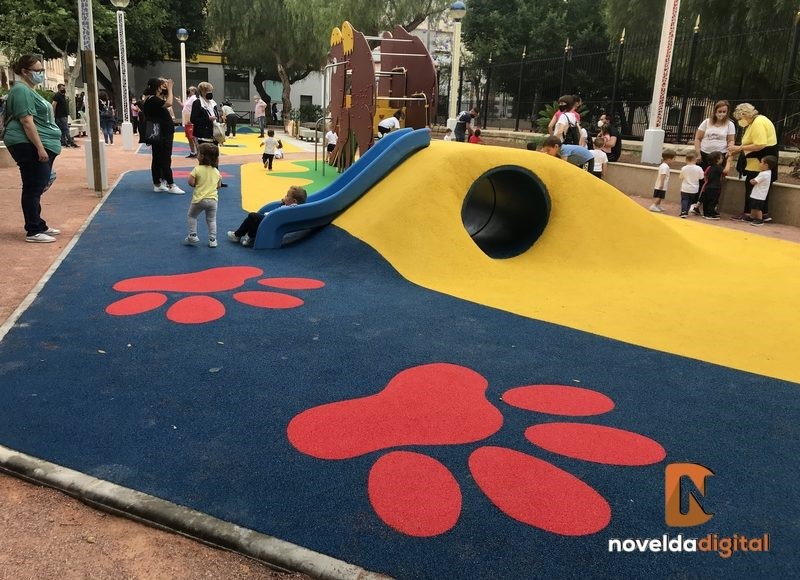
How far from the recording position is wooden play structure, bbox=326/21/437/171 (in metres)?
14.0

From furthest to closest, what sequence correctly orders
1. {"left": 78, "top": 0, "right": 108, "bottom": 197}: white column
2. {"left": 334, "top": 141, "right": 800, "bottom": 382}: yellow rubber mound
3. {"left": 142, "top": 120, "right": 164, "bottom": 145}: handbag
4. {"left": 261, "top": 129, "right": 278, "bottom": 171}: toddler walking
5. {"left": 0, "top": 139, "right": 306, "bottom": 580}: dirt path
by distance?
{"left": 261, "top": 129, "right": 278, "bottom": 171}: toddler walking < {"left": 142, "top": 120, "right": 164, "bottom": 145}: handbag < {"left": 78, "top": 0, "right": 108, "bottom": 197}: white column < {"left": 334, "top": 141, "right": 800, "bottom": 382}: yellow rubber mound < {"left": 0, "top": 139, "right": 306, "bottom": 580}: dirt path

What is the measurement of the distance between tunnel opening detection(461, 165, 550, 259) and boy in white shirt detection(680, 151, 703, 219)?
460 centimetres

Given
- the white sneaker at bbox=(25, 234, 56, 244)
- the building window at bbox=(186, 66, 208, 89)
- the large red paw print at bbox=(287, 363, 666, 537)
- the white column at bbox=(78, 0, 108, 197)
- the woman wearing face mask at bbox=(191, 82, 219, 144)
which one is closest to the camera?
the large red paw print at bbox=(287, 363, 666, 537)

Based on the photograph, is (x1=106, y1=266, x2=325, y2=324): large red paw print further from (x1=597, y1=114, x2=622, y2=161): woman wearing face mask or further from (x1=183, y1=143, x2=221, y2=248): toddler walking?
(x1=597, y1=114, x2=622, y2=161): woman wearing face mask

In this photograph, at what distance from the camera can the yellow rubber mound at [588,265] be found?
5492mm

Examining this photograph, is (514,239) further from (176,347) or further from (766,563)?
(766,563)

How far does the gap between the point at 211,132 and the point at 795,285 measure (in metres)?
11.0

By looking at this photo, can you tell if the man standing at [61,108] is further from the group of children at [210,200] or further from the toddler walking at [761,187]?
the toddler walking at [761,187]

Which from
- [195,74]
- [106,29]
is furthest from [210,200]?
[195,74]

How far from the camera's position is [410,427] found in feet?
11.6

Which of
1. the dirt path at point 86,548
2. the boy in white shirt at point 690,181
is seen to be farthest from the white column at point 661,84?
the dirt path at point 86,548

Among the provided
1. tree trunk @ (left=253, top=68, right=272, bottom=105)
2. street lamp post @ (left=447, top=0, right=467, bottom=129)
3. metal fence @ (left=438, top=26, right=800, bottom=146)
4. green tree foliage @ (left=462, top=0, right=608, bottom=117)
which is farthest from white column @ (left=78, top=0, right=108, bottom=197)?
tree trunk @ (left=253, top=68, right=272, bottom=105)

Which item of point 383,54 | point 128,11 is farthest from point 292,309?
point 128,11

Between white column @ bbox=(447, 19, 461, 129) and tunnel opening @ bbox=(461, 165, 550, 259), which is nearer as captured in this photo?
tunnel opening @ bbox=(461, 165, 550, 259)
